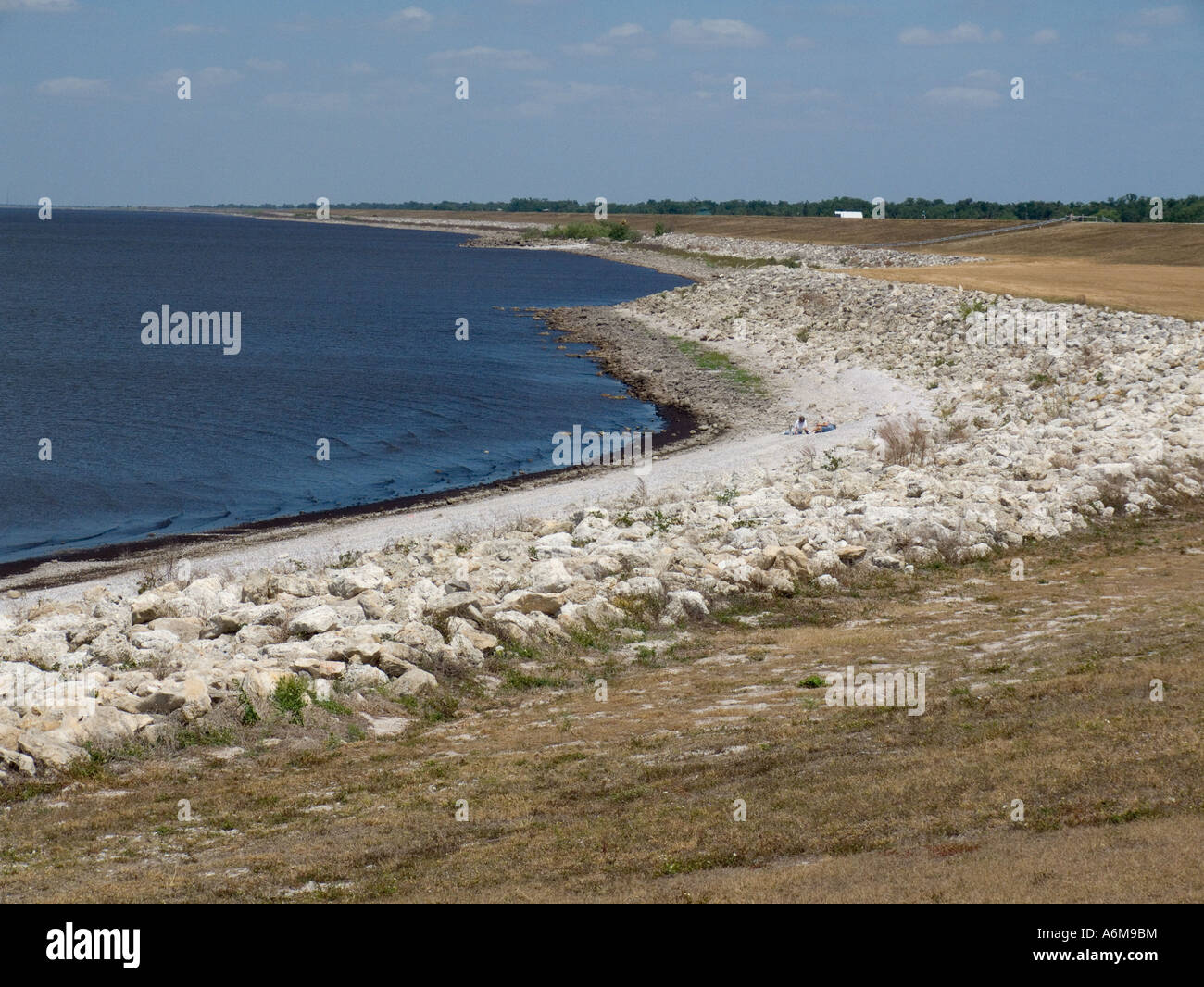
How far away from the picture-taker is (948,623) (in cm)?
1468

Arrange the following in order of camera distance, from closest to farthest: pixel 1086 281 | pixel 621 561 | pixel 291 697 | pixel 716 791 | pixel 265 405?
pixel 716 791 → pixel 291 697 → pixel 621 561 → pixel 265 405 → pixel 1086 281

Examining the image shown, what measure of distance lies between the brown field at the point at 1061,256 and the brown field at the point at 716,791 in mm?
31434

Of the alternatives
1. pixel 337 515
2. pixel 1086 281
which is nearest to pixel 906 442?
pixel 337 515

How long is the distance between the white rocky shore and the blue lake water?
23.2ft

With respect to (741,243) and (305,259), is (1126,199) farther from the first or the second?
(305,259)

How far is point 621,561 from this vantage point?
17203 millimetres

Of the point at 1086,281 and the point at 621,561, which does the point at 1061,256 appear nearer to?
the point at 1086,281

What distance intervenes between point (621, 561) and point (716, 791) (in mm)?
7730

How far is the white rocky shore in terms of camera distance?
1258 cm

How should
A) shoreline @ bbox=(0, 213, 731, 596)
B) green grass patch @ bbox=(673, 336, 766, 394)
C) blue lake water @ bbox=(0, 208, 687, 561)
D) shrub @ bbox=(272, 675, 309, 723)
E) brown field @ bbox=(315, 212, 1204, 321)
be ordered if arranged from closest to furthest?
shrub @ bbox=(272, 675, 309, 723) → shoreline @ bbox=(0, 213, 731, 596) → blue lake water @ bbox=(0, 208, 687, 561) → green grass patch @ bbox=(673, 336, 766, 394) → brown field @ bbox=(315, 212, 1204, 321)

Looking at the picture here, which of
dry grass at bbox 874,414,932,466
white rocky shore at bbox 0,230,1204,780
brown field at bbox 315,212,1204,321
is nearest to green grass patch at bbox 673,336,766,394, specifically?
white rocky shore at bbox 0,230,1204,780

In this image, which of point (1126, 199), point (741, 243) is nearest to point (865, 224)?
point (741, 243)

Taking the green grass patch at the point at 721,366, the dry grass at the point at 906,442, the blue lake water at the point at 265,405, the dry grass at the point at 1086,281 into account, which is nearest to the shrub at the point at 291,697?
the blue lake water at the point at 265,405

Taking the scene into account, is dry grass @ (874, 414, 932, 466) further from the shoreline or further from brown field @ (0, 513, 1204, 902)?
brown field @ (0, 513, 1204, 902)
